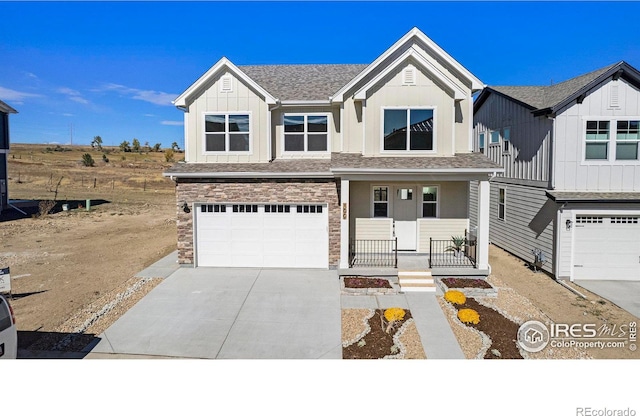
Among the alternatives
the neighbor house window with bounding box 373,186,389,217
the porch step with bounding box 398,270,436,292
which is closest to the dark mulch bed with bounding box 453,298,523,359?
the porch step with bounding box 398,270,436,292

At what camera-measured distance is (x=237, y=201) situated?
13.8m

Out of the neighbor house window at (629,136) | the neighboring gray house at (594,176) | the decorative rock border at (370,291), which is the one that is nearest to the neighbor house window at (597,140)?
the neighboring gray house at (594,176)

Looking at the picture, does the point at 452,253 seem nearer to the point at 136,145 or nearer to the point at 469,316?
the point at 469,316

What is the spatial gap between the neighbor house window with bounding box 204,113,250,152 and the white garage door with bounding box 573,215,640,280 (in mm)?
11263

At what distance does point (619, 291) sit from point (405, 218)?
6544mm

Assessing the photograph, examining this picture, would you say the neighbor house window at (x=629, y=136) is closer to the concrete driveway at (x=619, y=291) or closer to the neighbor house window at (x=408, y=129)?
the concrete driveway at (x=619, y=291)

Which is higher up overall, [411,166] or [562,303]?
[411,166]

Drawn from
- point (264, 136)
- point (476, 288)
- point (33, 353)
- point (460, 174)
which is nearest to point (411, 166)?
point (460, 174)

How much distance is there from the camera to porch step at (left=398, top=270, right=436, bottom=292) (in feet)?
38.0
